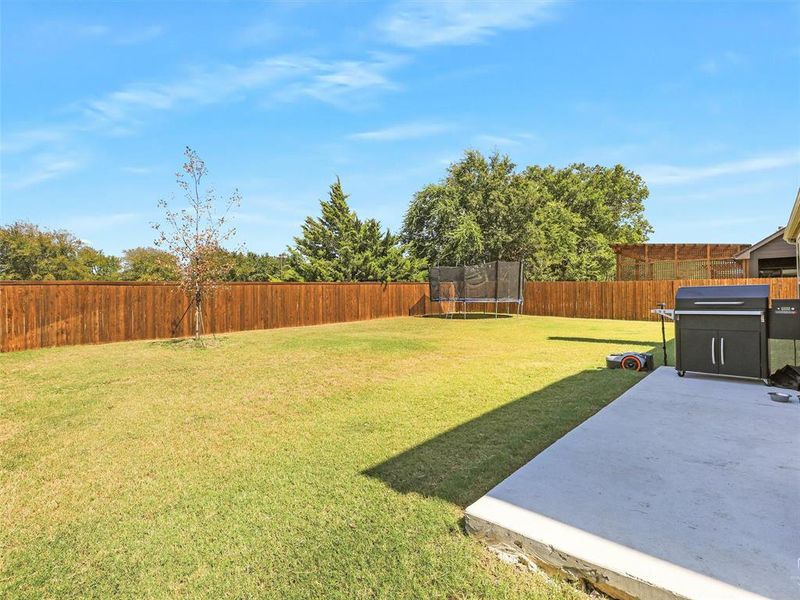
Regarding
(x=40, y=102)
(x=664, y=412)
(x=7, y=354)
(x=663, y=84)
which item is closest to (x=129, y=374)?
(x=7, y=354)

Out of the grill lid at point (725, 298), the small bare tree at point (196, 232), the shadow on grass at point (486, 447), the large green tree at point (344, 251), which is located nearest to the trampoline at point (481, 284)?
the large green tree at point (344, 251)

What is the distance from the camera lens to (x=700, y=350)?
4.37 metres

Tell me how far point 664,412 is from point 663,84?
26.1 ft

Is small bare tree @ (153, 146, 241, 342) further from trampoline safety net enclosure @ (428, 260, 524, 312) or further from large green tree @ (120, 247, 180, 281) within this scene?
large green tree @ (120, 247, 180, 281)

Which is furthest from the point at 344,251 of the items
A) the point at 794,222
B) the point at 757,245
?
the point at 794,222

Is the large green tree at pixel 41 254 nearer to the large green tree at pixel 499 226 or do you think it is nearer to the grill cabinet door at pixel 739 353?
the large green tree at pixel 499 226

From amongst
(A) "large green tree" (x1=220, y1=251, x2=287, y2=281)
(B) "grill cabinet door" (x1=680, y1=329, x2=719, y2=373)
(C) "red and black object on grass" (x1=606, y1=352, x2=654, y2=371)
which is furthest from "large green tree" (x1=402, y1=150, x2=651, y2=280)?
(B) "grill cabinet door" (x1=680, y1=329, x2=719, y2=373)

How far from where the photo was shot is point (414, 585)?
1387 millimetres

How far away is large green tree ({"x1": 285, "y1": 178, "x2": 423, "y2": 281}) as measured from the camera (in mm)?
23594

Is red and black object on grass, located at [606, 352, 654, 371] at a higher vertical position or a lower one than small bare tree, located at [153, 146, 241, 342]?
lower

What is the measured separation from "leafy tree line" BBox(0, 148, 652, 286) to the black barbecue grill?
16940 mm

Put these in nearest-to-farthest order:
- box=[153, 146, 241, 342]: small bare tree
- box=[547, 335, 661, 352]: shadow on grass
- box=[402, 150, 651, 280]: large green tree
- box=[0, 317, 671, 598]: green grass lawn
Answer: box=[0, 317, 671, 598]: green grass lawn
box=[547, 335, 661, 352]: shadow on grass
box=[153, 146, 241, 342]: small bare tree
box=[402, 150, 651, 280]: large green tree

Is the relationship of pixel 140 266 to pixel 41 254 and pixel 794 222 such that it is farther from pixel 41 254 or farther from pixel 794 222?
pixel 794 222

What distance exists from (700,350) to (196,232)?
8901 mm
